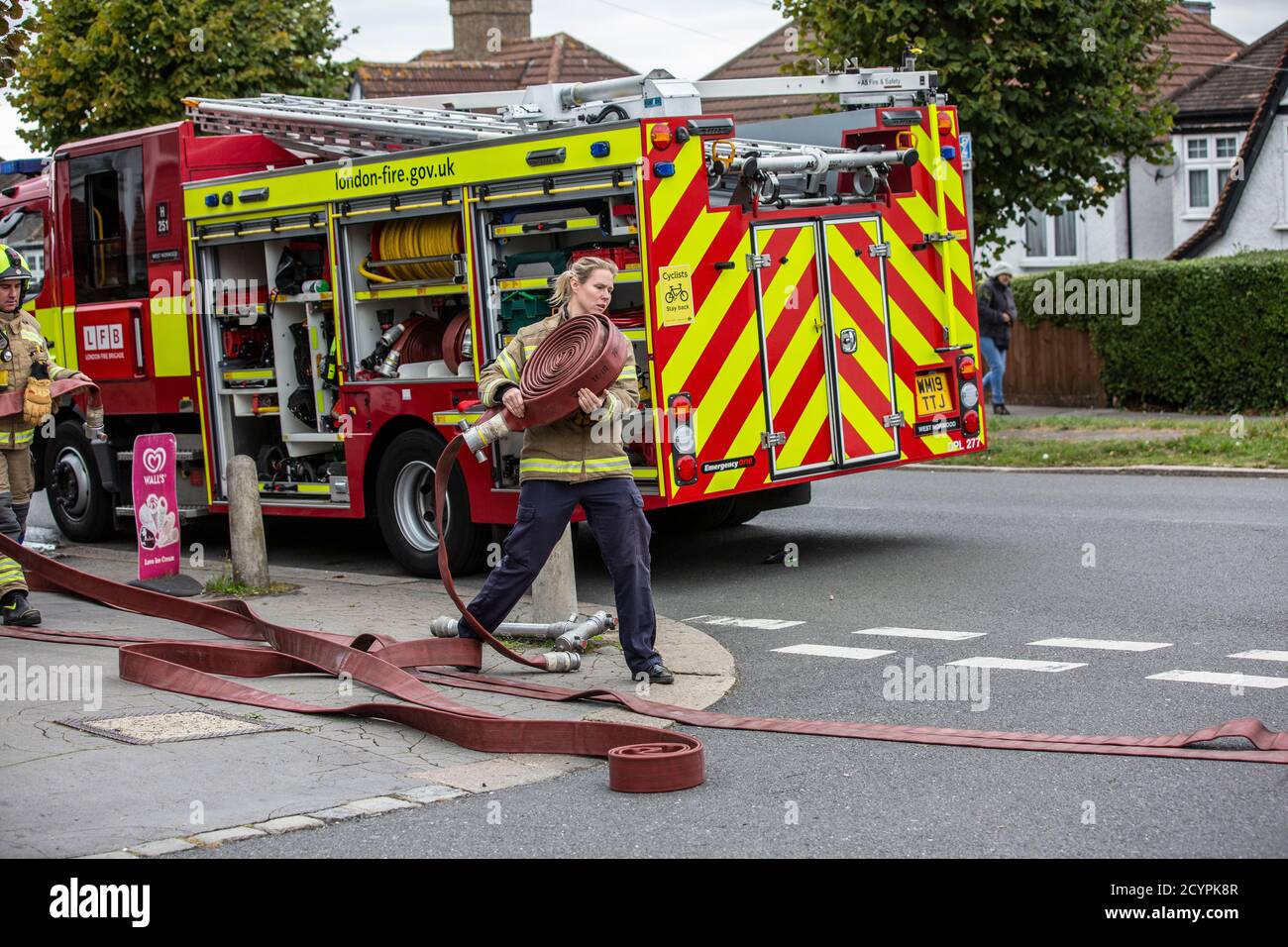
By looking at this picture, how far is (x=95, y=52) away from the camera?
20.8 m

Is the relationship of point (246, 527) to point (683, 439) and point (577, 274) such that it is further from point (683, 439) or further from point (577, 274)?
point (577, 274)

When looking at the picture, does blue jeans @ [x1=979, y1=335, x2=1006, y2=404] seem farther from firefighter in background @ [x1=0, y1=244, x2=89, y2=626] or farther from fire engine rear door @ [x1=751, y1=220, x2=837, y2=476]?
firefighter in background @ [x1=0, y1=244, x2=89, y2=626]

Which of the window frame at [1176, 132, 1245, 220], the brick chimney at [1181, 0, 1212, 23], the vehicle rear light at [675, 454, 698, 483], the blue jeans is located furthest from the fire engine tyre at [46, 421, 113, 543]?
the brick chimney at [1181, 0, 1212, 23]

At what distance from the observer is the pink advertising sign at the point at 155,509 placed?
10.9 m

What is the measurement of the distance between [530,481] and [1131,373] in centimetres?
1538

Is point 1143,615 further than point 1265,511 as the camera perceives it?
No

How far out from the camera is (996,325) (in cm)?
2258

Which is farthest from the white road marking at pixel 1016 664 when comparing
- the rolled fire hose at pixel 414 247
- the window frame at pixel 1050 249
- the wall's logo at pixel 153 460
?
the window frame at pixel 1050 249

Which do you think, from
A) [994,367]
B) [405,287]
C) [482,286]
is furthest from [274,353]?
[994,367]

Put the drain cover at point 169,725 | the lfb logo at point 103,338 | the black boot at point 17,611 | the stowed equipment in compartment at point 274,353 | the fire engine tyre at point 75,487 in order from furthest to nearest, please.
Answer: the fire engine tyre at point 75,487, the lfb logo at point 103,338, the stowed equipment in compartment at point 274,353, the black boot at point 17,611, the drain cover at point 169,725

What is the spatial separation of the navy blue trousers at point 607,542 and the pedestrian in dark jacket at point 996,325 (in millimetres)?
14866

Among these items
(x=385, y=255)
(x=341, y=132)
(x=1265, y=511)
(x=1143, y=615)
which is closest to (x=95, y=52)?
(x=341, y=132)

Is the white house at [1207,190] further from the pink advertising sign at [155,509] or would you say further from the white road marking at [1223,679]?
the white road marking at [1223,679]

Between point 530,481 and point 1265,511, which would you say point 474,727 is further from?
point 1265,511
